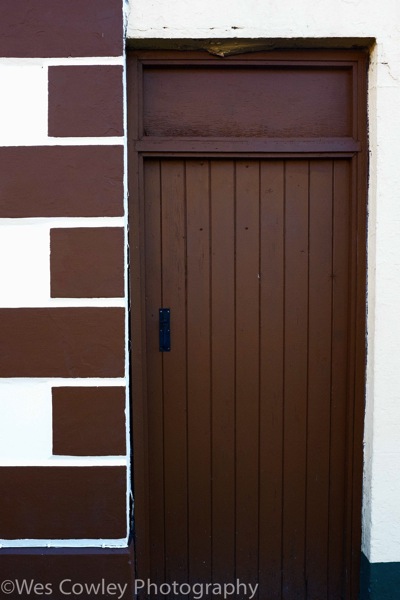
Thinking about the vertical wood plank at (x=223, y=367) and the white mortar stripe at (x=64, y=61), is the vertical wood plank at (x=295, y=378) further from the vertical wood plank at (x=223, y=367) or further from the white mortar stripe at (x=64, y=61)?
the white mortar stripe at (x=64, y=61)

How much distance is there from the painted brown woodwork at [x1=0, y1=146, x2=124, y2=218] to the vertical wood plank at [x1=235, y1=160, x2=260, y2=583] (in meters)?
0.62

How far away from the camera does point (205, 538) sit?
9.71 feet

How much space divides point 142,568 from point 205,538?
0.33 metres

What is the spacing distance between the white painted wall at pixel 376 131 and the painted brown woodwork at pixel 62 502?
1.19m

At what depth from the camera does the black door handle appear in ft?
9.34

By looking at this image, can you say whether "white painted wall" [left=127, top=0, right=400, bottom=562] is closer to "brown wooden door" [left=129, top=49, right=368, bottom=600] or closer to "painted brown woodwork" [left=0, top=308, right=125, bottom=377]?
"brown wooden door" [left=129, top=49, right=368, bottom=600]

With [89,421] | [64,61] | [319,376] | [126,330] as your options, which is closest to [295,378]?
[319,376]


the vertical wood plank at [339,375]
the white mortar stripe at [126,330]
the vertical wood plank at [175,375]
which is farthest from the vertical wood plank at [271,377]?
the white mortar stripe at [126,330]

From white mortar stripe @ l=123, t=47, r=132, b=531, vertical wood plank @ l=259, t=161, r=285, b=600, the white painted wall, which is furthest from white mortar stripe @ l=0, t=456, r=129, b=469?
the white painted wall

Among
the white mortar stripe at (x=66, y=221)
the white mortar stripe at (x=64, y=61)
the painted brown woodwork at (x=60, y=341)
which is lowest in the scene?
the painted brown woodwork at (x=60, y=341)

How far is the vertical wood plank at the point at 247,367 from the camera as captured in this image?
112 inches

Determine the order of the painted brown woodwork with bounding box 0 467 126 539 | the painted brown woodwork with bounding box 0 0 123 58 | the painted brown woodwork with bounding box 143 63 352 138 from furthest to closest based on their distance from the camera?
the painted brown woodwork with bounding box 143 63 352 138
the painted brown woodwork with bounding box 0 467 126 539
the painted brown woodwork with bounding box 0 0 123 58

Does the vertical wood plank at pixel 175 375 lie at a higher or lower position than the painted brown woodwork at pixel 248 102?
lower

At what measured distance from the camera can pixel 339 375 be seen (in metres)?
2.91
